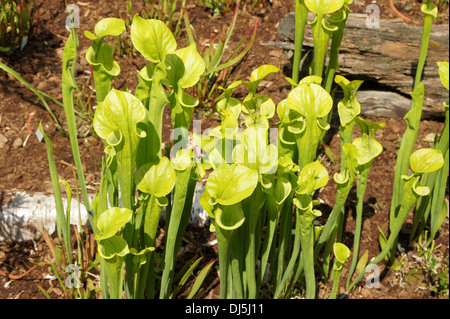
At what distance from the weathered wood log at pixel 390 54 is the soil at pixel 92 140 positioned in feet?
0.56

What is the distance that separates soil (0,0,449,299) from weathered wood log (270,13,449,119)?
0.17m

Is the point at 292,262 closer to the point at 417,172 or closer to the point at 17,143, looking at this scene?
the point at 417,172

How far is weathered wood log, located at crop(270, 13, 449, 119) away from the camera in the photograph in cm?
226

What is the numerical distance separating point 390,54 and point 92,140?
144cm

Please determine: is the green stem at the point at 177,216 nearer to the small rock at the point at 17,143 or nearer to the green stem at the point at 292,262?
the green stem at the point at 292,262

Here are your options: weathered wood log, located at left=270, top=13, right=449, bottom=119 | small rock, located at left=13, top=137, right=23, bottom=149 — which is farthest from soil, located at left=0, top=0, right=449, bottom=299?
weathered wood log, located at left=270, top=13, right=449, bottom=119

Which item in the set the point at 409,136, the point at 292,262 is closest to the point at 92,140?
the point at 292,262

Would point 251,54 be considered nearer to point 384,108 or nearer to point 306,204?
point 384,108

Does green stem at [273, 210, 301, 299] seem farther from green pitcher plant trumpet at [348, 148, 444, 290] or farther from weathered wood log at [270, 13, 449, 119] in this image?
weathered wood log at [270, 13, 449, 119]

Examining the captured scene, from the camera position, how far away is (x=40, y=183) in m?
1.99

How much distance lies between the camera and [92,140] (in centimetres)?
221

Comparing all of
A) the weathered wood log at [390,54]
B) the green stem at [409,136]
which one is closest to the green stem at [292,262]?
the green stem at [409,136]

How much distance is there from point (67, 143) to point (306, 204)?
125cm
